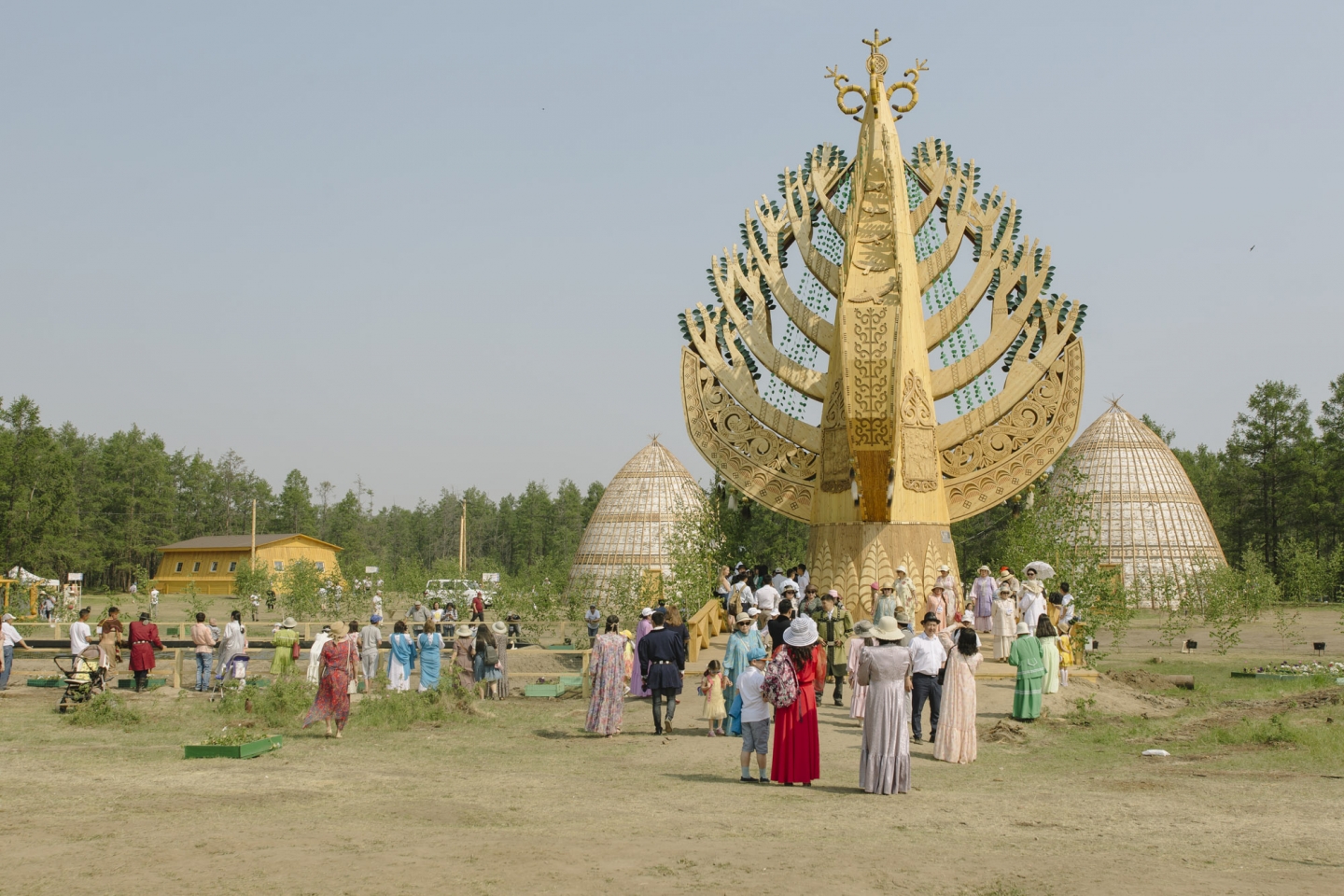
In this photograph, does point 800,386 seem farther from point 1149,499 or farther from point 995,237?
point 1149,499

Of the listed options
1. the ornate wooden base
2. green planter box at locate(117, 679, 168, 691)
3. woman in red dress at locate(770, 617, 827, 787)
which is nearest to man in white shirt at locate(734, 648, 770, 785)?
woman in red dress at locate(770, 617, 827, 787)

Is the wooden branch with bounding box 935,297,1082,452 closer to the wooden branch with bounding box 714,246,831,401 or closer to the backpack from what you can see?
the wooden branch with bounding box 714,246,831,401

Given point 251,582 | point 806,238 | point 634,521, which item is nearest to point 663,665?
point 806,238

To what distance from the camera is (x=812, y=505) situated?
22641 mm

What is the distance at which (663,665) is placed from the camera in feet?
48.2

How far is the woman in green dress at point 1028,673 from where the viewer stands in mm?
14984

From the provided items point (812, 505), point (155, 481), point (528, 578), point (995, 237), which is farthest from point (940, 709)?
point (155, 481)

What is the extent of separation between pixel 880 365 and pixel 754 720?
1001 cm

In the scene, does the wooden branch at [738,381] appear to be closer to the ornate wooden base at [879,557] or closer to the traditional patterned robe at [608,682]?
the ornate wooden base at [879,557]

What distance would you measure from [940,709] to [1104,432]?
108 ft

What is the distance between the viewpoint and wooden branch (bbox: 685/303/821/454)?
75.8 feet

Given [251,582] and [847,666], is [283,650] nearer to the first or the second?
[847,666]

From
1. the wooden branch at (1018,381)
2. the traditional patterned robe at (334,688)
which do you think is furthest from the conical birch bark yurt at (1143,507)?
the traditional patterned robe at (334,688)

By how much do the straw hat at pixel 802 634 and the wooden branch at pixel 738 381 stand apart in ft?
37.8
